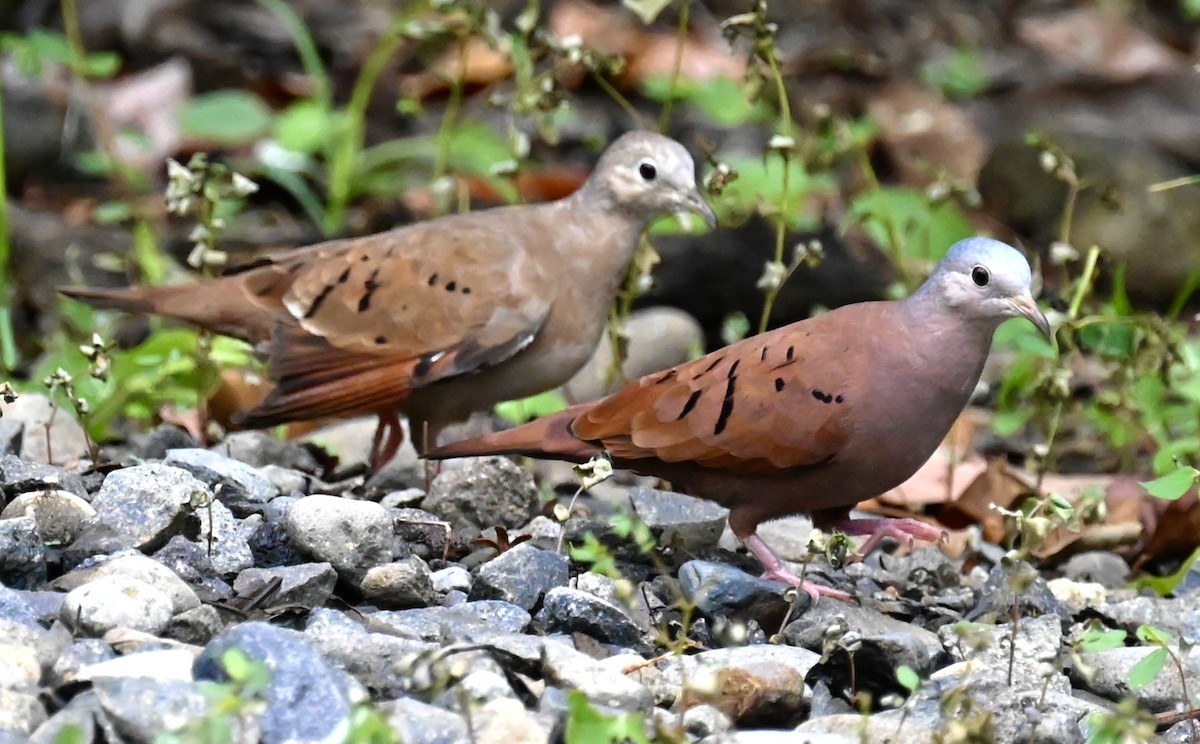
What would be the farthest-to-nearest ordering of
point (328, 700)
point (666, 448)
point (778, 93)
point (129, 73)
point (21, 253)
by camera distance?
point (129, 73) < point (21, 253) < point (778, 93) < point (666, 448) < point (328, 700)

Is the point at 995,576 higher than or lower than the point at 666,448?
lower

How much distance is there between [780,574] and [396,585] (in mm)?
900

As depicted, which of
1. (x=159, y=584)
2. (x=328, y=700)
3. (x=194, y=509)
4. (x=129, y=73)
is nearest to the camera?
(x=328, y=700)

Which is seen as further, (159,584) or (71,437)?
(71,437)

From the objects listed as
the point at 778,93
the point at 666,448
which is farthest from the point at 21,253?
the point at 666,448

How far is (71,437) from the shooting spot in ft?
16.4

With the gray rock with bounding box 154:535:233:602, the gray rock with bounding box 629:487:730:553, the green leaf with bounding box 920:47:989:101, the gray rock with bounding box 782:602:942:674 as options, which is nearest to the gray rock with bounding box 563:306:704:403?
the gray rock with bounding box 629:487:730:553

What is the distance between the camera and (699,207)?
520cm

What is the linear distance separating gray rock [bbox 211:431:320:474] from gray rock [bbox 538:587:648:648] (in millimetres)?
1554

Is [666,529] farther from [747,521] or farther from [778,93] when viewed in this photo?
[778,93]

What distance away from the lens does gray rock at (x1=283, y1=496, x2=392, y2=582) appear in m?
3.53

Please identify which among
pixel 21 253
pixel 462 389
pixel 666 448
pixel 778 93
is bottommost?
pixel 21 253

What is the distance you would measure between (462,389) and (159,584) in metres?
1.83

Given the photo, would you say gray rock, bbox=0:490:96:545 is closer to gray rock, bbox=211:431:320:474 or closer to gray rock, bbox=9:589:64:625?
gray rock, bbox=9:589:64:625
